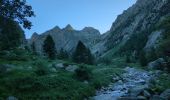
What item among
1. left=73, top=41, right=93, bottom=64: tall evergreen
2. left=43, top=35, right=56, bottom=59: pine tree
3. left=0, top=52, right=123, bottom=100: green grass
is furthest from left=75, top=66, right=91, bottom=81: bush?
left=73, top=41, right=93, bottom=64: tall evergreen

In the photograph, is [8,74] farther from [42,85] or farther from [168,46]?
[168,46]

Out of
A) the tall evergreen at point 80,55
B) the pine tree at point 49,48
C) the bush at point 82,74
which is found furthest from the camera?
the tall evergreen at point 80,55

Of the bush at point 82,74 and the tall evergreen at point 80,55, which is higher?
the tall evergreen at point 80,55

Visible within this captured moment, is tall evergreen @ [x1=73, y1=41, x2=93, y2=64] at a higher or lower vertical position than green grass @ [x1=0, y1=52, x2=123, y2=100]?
higher

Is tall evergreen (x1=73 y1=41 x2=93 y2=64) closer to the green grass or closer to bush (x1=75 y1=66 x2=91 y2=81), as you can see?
bush (x1=75 y1=66 x2=91 y2=81)

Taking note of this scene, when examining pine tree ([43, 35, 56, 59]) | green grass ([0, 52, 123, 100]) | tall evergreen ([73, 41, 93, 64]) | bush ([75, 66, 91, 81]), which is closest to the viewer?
green grass ([0, 52, 123, 100])

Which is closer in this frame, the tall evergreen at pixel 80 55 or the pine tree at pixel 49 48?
the pine tree at pixel 49 48

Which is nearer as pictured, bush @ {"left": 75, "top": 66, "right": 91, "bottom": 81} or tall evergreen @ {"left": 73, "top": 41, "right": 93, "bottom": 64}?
bush @ {"left": 75, "top": 66, "right": 91, "bottom": 81}

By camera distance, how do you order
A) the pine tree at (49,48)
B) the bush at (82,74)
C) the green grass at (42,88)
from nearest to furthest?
the green grass at (42,88)
the bush at (82,74)
the pine tree at (49,48)

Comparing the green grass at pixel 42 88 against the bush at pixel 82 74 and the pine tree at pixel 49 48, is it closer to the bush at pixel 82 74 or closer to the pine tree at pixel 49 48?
the bush at pixel 82 74

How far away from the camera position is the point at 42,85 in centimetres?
2727

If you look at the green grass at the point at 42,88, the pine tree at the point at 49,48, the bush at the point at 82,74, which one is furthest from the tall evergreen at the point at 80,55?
the green grass at the point at 42,88

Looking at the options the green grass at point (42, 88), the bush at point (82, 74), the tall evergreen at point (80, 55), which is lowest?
the green grass at point (42, 88)

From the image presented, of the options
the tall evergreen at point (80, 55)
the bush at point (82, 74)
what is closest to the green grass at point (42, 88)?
the bush at point (82, 74)
